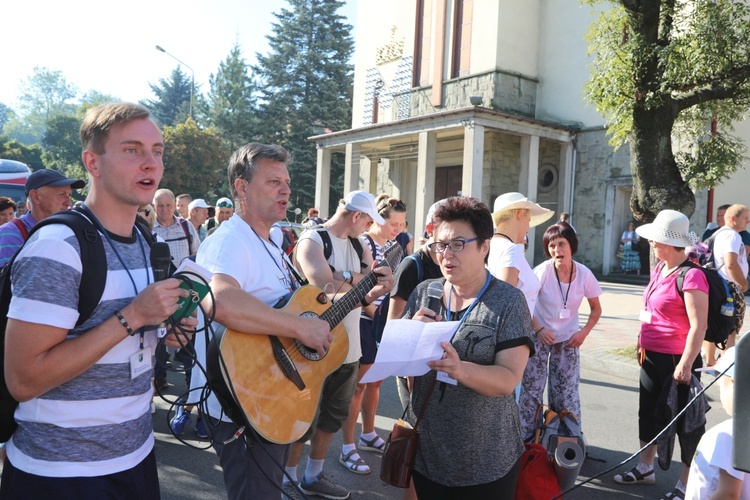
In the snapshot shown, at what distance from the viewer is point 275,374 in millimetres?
2678

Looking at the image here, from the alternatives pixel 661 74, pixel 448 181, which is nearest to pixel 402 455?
pixel 661 74

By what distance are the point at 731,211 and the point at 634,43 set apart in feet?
10.5

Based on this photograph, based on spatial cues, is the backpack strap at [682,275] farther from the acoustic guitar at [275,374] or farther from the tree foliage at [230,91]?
the tree foliage at [230,91]

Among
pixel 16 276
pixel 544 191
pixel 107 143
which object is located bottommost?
A: pixel 16 276

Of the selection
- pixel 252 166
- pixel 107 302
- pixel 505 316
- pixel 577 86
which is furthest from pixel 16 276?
pixel 577 86

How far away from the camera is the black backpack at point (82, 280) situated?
1755 millimetres

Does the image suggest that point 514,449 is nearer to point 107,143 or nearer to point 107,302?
point 107,302

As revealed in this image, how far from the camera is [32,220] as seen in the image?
14.5 ft

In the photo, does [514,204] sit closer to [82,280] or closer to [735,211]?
[82,280]

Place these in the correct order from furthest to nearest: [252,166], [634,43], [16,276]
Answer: [634,43]
[252,166]
[16,276]

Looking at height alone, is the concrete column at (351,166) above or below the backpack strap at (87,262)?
above

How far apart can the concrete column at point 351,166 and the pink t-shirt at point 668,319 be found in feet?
71.3

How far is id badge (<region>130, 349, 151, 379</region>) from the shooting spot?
1929 mm

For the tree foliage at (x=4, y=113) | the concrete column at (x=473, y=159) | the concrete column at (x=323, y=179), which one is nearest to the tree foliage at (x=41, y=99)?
the tree foliage at (x=4, y=113)
